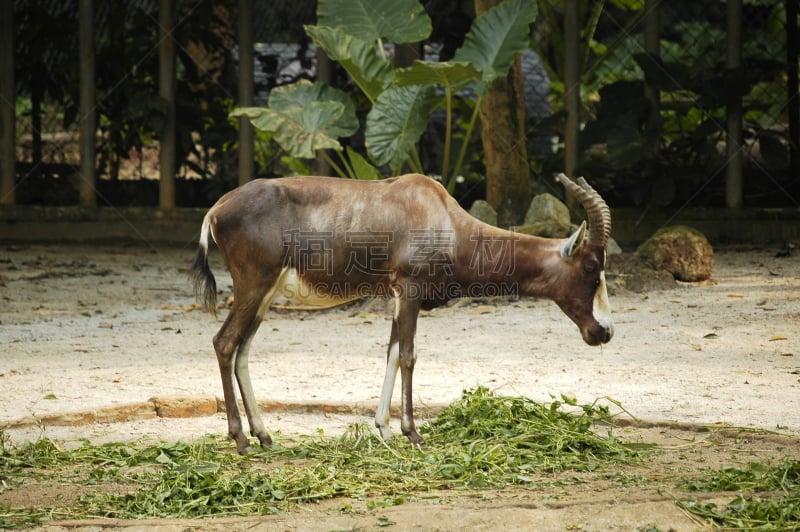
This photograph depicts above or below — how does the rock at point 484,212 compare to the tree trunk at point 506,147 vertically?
below

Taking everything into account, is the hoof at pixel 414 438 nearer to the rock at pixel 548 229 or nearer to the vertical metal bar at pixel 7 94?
the rock at pixel 548 229

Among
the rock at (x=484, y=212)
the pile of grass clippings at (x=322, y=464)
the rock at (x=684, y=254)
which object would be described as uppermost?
the rock at (x=484, y=212)

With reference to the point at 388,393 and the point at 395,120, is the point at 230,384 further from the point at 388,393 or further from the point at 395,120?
the point at 395,120

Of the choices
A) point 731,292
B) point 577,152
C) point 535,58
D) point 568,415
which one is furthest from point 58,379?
point 535,58

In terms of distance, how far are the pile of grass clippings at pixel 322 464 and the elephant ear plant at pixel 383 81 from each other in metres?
4.14

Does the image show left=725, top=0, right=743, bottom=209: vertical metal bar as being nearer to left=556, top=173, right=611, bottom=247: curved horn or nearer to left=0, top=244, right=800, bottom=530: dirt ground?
left=0, top=244, right=800, bottom=530: dirt ground

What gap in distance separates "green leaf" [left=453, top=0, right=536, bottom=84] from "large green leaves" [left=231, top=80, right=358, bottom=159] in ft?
4.04

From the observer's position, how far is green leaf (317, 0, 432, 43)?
34.3 feet

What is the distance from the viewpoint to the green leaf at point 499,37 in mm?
Answer: 9859

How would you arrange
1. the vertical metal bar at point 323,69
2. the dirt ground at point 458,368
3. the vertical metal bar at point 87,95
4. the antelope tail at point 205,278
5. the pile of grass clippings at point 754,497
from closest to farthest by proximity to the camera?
the pile of grass clippings at point 754,497, the dirt ground at point 458,368, the antelope tail at point 205,278, the vertical metal bar at point 323,69, the vertical metal bar at point 87,95

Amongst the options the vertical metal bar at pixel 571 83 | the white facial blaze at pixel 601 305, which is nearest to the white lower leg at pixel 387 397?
the white facial blaze at pixel 601 305

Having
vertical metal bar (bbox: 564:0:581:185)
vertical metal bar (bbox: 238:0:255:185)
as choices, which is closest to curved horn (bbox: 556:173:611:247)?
vertical metal bar (bbox: 564:0:581:185)

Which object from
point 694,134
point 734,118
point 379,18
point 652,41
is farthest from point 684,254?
point 379,18

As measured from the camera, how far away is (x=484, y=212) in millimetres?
10250
